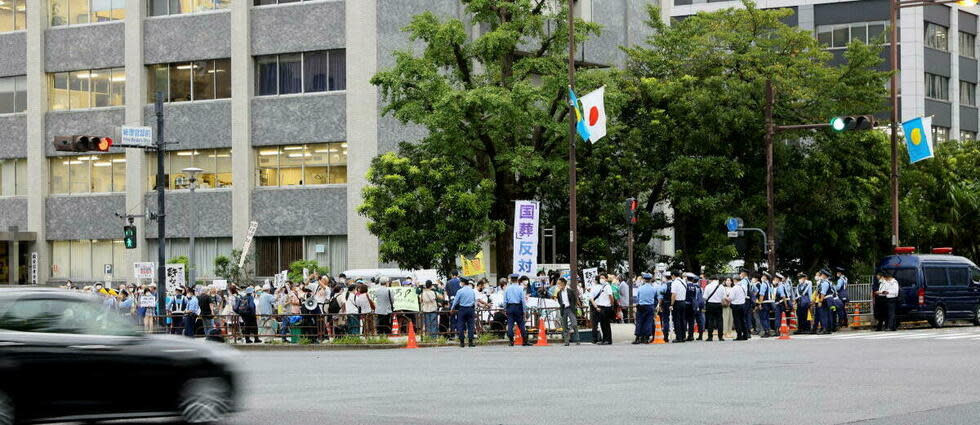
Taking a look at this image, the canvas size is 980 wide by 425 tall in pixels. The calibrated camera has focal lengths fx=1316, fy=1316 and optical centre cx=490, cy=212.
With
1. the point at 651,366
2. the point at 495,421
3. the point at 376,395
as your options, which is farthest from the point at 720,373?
the point at 495,421

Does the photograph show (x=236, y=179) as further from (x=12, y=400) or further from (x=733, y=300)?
(x=12, y=400)

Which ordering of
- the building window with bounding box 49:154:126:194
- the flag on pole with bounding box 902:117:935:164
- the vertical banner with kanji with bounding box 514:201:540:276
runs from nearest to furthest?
the vertical banner with kanji with bounding box 514:201:540:276 < the flag on pole with bounding box 902:117:935:164 < the building window with bounding box 49:154:126:194

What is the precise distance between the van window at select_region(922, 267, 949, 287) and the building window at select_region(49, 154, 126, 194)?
103 feet

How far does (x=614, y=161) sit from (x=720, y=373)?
25.0m

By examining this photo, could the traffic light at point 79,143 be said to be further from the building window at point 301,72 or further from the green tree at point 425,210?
the building window at point 301,72

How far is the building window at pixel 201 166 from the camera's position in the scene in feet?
169

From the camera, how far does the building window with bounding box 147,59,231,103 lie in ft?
168

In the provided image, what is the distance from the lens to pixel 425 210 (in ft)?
129

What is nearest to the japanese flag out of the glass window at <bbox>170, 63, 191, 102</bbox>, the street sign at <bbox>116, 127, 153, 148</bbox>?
the street sign at <bbox>116, 127, 153, 148</bbox>

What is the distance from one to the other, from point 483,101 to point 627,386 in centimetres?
2084

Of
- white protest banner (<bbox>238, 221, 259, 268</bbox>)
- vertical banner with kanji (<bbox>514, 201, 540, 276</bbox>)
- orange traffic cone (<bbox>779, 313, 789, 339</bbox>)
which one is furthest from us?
white protest banner (<bbox>238, 221, 259, 268</bbox>)

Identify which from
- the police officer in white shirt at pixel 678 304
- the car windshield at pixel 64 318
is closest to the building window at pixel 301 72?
the police officer in white shirt at pixel 678 304

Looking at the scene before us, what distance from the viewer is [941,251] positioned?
41375mm

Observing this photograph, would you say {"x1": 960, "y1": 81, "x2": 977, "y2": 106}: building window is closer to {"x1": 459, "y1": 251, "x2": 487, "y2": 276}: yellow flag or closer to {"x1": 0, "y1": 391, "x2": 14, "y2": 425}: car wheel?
{"x1": 459, "y1": 251, "x2": 487, "y2": 276}: yellow flag
